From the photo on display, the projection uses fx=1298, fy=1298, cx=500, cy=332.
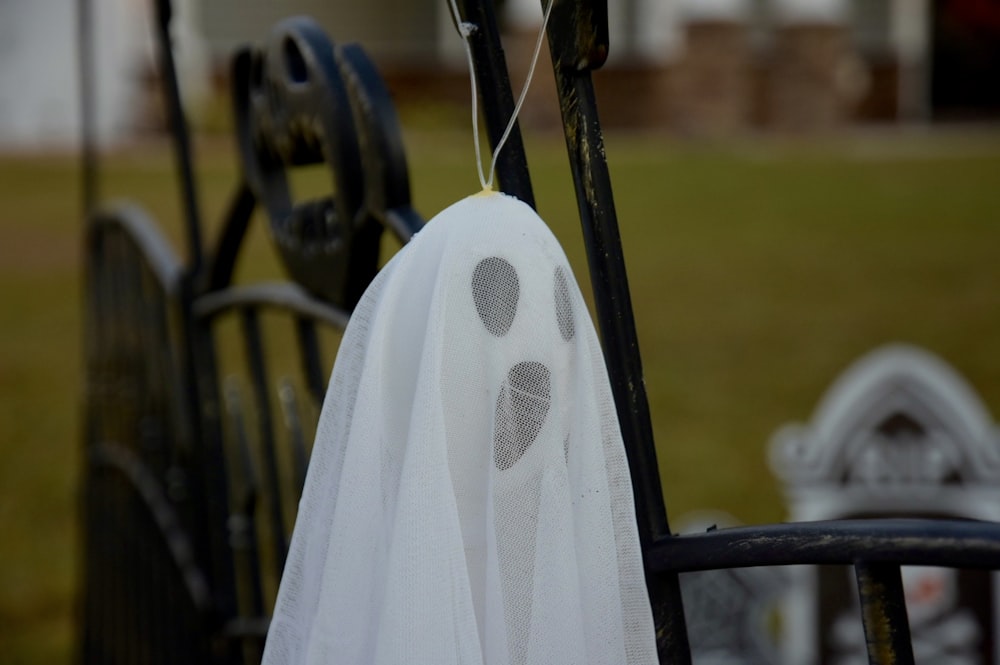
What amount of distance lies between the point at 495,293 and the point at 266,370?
0.59 metres

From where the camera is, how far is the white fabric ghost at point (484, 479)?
639 millimetres

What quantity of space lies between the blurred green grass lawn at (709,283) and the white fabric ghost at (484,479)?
230cm

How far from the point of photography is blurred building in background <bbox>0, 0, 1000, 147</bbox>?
34.7 ft

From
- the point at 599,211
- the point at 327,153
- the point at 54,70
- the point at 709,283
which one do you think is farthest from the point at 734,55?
the point at 599,211

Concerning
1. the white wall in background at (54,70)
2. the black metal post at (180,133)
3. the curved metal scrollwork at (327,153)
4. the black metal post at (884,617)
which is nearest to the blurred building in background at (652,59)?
the white wall in background at (54,70)

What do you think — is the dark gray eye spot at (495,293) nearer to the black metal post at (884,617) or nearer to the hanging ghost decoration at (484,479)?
the hanging ghost decoration at (484,479)

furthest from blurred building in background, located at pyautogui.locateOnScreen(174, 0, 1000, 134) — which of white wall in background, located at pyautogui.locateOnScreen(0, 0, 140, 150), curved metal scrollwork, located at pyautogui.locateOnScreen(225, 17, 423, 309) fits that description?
curved metal scrollwork, located at pyautogui.locateOnScreen(225, 17, 423, 309)

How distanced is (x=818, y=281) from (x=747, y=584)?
11.9ft

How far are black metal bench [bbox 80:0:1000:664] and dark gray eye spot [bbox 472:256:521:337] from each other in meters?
0.04

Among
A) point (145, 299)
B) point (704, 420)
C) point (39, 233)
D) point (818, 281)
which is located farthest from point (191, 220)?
point (39, 233)

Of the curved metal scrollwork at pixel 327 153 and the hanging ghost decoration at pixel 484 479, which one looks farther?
the curved metal scrollwork at pixel 327 153

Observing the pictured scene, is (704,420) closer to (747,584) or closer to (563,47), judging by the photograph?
(747,584)

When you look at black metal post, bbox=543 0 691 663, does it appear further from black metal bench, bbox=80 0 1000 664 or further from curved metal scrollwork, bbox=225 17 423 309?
curved metal scrollwork, bbox=225 17 423 309

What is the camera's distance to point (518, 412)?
2.19 feet
